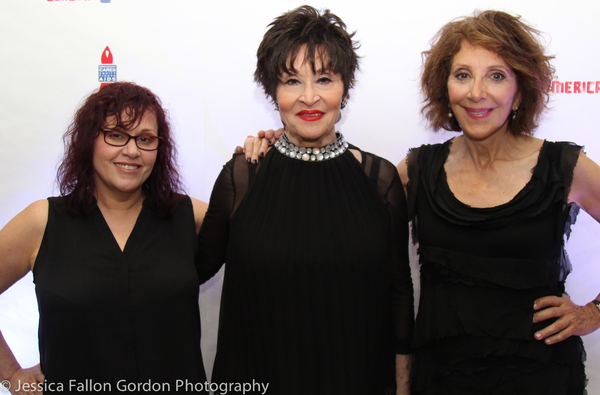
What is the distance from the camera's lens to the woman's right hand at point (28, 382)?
1.52 metres

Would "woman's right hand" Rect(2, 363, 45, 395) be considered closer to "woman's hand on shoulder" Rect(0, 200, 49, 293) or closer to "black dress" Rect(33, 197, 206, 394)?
"black dress" Rect(33, 197, 206, 394)

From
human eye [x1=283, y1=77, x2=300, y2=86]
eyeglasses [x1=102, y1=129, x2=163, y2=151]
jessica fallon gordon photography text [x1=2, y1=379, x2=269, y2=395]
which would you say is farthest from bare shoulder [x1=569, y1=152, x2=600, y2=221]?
eyeglasses [x1=102, y1=129, x2=163, y2=151]

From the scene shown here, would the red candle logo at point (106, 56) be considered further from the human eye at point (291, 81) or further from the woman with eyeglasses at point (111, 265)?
the human eye at point (291, 81)

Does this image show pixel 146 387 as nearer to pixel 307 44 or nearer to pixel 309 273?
pixel 309 273

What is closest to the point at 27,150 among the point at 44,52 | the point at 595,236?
the point at 44,52

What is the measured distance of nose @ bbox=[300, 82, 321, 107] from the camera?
1.33m

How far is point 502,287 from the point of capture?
4.60 ft

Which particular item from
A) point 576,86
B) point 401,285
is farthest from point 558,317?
point 576,86

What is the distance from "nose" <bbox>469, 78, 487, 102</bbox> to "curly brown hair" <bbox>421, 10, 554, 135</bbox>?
0.10 meters

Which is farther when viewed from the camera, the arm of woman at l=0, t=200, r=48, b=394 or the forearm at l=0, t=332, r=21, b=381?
the forearm at l=0, t=332, r=21, b=381

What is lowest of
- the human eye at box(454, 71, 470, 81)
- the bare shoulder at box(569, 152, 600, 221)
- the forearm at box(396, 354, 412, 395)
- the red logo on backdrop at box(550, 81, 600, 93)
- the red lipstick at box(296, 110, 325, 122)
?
the forearm at box(396, 354, 412, 395)

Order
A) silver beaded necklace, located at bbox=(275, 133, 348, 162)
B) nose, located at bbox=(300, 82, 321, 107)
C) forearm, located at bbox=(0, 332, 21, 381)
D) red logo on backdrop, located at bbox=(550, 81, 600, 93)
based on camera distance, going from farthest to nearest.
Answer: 1. red logo on backdrop, located at bbox=(550, 81, 600, 93)
2. forearm, located at bbox=(0, 332, 21, 381)
3. silver beaded necklace, located at bbox=(275, 133, 348, 162)
4. nose, located at bbox=(300, 82, 321, 107)

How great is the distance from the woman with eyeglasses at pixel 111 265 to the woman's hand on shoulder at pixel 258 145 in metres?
0.28

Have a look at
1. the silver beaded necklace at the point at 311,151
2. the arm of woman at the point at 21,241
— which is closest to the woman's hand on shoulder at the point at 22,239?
the arm of woman at the point at 21,241
